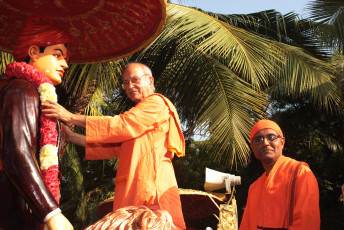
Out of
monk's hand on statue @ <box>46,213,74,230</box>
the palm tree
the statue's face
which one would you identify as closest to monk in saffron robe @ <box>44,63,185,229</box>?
the statue's face

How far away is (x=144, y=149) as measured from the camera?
3150 mm

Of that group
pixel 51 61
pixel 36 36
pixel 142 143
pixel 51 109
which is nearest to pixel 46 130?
pixel 51 109

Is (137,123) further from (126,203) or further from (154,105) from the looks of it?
(126,203)

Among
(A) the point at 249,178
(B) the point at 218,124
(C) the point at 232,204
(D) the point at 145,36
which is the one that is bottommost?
(A) the point at 249,178

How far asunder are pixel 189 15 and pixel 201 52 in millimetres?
975

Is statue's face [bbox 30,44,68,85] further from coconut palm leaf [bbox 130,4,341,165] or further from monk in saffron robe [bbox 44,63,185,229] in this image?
coconut palm leaf [bbox 130,4,341,165]

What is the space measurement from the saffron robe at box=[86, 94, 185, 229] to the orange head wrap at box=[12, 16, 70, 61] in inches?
22.6

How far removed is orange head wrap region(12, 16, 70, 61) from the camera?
8.62 ft

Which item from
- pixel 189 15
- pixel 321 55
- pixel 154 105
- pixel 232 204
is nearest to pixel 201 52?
pixel 189 15

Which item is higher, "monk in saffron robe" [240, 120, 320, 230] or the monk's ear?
the monk's ear

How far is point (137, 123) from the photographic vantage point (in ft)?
10.1

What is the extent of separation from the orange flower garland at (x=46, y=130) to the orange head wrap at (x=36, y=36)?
0.66 feet

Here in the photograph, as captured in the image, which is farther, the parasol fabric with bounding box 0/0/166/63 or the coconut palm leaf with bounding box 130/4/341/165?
the coconut palm leaf with bounding box 130/4/341/165

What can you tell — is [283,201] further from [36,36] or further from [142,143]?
[36,36]
